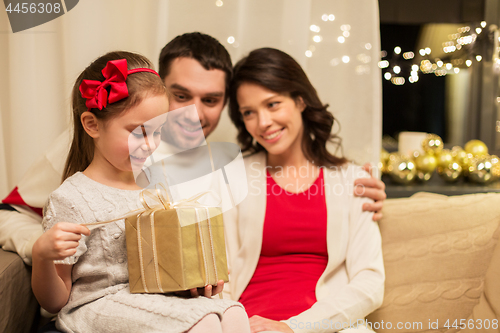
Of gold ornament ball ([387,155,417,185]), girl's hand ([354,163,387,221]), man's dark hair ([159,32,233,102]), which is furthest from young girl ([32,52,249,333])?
gold ornament ball ([387,155,417,185])

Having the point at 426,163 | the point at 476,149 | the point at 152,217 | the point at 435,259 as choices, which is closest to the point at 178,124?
the point at 152,217

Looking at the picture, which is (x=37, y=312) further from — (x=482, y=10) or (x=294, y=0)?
(x=482, y=10)

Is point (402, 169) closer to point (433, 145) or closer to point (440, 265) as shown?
point (433, 145)

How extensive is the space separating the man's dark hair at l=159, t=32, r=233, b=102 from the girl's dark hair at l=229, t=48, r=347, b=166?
0.27ft

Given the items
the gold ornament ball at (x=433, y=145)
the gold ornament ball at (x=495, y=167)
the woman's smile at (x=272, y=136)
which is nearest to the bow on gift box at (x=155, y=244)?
the woman's smile at (x=272, y=136)

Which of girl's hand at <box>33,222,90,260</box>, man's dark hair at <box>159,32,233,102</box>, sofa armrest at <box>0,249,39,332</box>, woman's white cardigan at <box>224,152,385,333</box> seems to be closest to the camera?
girl's hand at <box>33,222,90,260</box>

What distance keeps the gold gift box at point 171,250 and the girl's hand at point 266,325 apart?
281mm

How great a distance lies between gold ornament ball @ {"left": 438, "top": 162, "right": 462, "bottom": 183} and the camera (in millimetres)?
1724

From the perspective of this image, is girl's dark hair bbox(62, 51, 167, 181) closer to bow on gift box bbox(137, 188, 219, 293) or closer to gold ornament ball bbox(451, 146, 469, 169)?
bow on gift box bbox(137, 188, 219, 293)

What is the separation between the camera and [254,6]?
133 centimetres

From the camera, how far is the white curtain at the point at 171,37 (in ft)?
3.66

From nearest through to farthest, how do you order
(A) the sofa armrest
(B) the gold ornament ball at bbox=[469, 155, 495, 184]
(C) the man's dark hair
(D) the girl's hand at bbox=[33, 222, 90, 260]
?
(D) the girl's hand at bbox=[33, 222, 90, 260] → (A) the sofa armrest → (C) the man's dark hair → (B) the gold ornament ball at bbox=[469, 155, 495, 184]

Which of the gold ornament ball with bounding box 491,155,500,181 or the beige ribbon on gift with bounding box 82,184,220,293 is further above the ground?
the beige ribbon on gift with bounding box 82,184,220,293

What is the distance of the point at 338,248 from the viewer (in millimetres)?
1126
